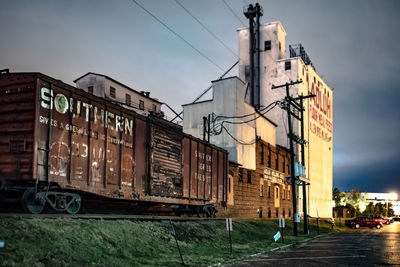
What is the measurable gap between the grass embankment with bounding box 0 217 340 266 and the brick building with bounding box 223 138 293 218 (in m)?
12.2

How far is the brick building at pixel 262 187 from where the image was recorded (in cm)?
3462

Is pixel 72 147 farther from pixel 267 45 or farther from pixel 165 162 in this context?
pixel 267 45

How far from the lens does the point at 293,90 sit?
5331 centimetres

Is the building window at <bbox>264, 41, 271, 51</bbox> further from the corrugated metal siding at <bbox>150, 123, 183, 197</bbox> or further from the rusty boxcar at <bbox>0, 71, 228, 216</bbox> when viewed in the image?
the rusty boxcar at <bbox>0, 71, 228, 216</bbox>

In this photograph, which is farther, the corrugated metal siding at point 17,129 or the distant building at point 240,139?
the distant building at point 240,139

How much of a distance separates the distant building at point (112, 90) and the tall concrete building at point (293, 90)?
14.9 meters

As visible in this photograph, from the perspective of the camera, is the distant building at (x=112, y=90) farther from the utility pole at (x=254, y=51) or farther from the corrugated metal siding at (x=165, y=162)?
the corrugated metal siding at (x=165, y=162)

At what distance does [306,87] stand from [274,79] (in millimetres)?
5237

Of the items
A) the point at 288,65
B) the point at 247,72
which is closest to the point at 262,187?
the point at 288,65

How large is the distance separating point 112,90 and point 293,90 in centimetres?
2351

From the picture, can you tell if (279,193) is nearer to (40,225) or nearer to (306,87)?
(306,87)

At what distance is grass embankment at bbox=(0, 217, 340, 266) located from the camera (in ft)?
29.3

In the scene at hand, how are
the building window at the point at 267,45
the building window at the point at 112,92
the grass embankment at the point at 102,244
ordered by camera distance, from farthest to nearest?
the building window at the point at 267,45, the building window at the point at 112,92, the grass embankment at the point at 102,244

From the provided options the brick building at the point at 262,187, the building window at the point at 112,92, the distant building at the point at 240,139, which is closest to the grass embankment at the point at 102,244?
the brick building at the point at 262,187
